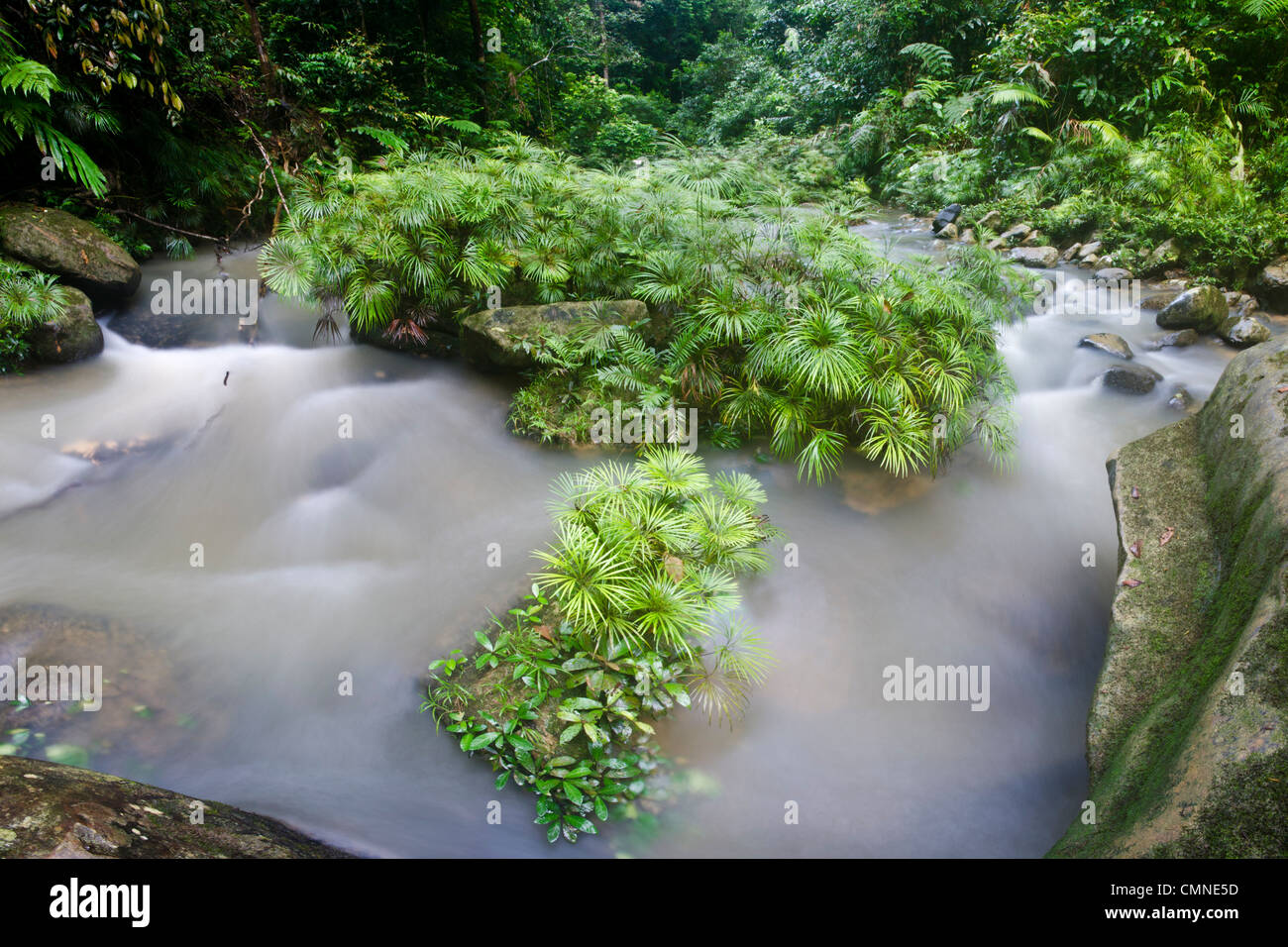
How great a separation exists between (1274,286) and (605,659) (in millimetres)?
7911

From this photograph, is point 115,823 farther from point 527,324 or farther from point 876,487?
point 876,487

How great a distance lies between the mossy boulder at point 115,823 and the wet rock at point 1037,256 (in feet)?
30.5

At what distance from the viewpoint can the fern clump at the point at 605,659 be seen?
314cm

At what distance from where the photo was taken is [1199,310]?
242 inches

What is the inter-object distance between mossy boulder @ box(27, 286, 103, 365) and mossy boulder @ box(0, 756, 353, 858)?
173 inches

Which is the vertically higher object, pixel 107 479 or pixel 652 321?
pixel 652 321

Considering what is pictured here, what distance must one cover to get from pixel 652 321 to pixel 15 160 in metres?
6.41

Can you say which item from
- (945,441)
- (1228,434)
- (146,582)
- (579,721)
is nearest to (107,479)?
(146,582)

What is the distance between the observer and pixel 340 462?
4977 millimetres

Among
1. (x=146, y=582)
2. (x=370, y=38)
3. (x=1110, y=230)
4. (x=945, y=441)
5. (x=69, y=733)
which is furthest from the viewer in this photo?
(x=370, y=38)

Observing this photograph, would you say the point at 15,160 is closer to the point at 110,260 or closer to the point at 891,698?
the point at 110,260

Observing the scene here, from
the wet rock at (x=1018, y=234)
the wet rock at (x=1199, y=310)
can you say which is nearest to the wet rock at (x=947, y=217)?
the wet rock at (x=1018, y=234)

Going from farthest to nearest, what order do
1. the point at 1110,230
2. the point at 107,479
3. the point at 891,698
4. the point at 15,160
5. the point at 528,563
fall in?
the point at 1110,230
the point at 15,160
the point at 107,479
the point at 528,563
the point at 891,698

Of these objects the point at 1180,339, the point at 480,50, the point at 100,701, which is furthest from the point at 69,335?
the point at 1180,339
